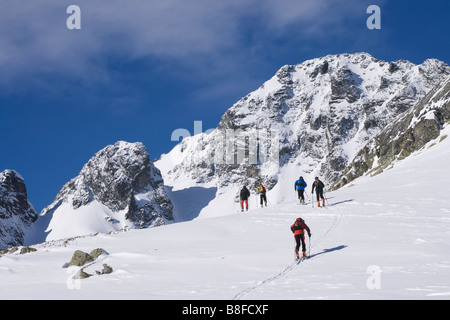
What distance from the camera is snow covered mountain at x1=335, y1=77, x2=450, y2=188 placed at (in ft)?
211

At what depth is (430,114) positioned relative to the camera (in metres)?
66.9

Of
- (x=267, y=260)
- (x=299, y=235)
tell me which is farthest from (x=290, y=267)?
(x=299, y=235)

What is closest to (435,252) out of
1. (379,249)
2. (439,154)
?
(379,249)

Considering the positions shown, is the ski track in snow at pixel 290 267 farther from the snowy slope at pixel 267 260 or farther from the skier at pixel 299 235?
the skier at pixel 299 235

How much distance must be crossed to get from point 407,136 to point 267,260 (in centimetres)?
5795

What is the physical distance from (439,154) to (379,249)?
34.5 meters

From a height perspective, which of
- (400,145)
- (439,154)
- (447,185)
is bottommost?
(447,185)

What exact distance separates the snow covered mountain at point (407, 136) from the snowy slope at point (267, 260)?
109 feet

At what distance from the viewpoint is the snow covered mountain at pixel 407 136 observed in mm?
64188

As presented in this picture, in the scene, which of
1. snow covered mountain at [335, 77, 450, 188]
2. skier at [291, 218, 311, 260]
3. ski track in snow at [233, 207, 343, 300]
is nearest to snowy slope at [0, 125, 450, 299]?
ski track in snow at [233, 207, 343, 300]

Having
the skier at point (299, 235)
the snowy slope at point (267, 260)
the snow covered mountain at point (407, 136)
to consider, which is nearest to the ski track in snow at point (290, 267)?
the snowy slope at point (267, 260)

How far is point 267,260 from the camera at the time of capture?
1700cm

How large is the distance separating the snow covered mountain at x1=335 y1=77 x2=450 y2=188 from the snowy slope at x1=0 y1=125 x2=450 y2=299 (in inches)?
1312
